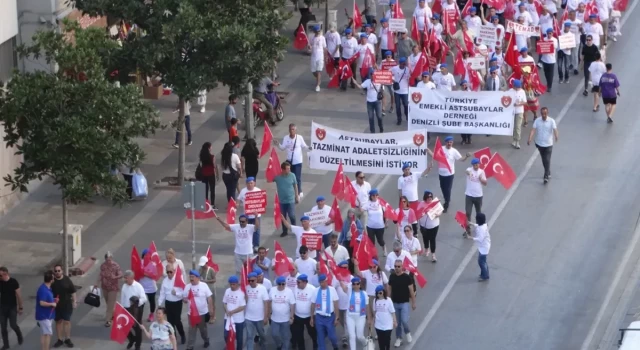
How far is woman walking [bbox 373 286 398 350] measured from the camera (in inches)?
878

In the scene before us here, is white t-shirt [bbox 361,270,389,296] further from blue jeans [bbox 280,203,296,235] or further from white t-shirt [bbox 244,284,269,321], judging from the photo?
blue jeans [bbox 280,203,296,235]

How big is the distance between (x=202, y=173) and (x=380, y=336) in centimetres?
757

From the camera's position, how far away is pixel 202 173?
1141 inches

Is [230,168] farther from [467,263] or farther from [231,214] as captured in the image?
[467,263]

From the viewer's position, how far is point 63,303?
23312 millimetres

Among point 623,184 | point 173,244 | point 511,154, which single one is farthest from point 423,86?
point 173,244

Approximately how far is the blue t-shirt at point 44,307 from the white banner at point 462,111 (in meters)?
10.7

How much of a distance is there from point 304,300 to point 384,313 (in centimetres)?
125

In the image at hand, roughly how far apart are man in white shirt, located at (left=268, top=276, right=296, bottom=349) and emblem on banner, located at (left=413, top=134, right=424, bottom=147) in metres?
5.68

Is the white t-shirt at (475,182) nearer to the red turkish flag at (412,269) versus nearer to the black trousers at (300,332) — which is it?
the red turkish flag at (412,269)

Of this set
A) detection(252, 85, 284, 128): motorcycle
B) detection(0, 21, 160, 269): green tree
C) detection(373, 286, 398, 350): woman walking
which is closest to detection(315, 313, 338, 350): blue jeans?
detection(373, 286, 398, 350): woman walking

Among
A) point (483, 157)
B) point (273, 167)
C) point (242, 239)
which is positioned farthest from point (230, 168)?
point (483, 157)

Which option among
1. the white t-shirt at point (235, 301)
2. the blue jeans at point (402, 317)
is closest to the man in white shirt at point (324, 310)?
the blue jeans at point (402, 317)

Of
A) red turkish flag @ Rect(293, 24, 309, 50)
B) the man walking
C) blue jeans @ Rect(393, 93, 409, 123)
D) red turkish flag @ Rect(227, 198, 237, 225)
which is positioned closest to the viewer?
red turkish flag @ Rect(227, 198, 237, 225)
